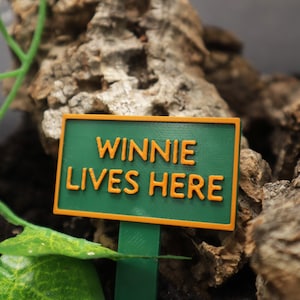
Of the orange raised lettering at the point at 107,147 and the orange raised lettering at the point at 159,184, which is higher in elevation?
the orange raised lettering at the point at 107,147

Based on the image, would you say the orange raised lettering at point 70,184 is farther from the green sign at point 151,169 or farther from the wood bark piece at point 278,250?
the wood bark piece at point 278,250

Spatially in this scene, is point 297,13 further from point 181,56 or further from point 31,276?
point 31,276

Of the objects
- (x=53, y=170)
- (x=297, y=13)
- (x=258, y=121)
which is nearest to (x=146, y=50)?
(x=53, y=170)

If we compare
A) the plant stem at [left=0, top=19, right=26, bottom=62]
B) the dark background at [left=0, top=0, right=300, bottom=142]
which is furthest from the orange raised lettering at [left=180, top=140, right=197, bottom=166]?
the dark background at [left=0, top=0, right=300, bottom=142]

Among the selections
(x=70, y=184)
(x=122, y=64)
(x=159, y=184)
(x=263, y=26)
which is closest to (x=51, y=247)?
(x=70, y=184)

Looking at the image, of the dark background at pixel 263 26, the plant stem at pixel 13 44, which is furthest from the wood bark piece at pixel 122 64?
the dark background at pixel 263 26

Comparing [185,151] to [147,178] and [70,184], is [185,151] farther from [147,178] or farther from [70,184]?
[70,184]
